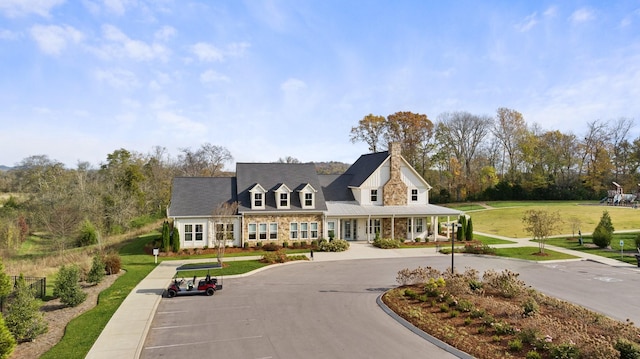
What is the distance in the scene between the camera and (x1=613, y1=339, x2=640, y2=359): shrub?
35.1 ft

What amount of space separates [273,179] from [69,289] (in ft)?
65.7

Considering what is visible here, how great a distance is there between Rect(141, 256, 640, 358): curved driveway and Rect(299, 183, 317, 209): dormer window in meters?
8.40

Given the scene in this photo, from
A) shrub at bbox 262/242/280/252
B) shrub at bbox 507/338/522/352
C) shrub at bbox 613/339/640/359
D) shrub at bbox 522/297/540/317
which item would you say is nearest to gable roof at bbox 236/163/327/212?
shrub at bbox 262/242/280/252

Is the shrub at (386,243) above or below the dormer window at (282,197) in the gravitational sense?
below

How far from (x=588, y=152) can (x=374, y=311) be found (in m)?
68.4

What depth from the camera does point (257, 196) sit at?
109 feet

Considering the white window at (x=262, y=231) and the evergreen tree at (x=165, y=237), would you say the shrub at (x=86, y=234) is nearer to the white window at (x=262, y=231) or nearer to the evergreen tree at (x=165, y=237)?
the evergreen tree at (x=165, y=237)

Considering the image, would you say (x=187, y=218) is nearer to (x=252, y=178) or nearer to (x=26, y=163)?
(x=252, y=178)

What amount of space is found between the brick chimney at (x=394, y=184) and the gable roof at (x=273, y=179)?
6.42 metres

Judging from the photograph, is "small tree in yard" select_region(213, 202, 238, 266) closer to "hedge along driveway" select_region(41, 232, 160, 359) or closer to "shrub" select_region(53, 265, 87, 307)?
"hedge along driveway" select_region(41, 232, 160, 359)

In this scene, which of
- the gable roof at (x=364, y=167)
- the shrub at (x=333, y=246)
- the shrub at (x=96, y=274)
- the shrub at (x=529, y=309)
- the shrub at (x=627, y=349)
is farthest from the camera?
the gable roof at (x=364, y=167)

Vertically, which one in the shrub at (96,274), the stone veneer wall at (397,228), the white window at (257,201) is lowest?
the shrub at (96,274)

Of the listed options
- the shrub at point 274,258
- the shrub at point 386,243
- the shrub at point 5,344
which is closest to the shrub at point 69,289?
the shrub at point 5,344

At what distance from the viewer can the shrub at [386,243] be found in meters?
33.1
